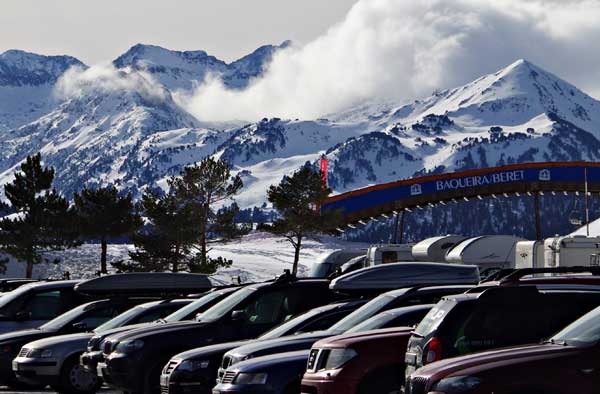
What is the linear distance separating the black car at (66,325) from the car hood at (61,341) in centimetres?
96

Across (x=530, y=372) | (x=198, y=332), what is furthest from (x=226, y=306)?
(x=530, y=372)

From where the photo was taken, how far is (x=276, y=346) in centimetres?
1430

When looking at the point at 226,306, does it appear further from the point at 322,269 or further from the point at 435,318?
the point at 322,269

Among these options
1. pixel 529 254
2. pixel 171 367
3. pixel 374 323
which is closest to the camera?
pixel 374 323

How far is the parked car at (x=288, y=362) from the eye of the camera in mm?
13531

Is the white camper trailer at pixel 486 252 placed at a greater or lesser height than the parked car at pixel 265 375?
greater

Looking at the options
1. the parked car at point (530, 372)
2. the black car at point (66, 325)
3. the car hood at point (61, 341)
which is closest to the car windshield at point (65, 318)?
the black car at point (66, 325)

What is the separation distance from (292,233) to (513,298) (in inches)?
2646

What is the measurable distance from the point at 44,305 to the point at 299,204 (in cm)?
5147

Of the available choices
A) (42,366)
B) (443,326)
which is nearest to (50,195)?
(42,366)

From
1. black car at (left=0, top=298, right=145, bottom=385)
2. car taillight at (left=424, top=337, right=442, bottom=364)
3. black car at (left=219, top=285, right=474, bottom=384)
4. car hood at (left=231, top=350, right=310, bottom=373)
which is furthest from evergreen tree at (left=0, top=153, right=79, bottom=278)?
car taillight at (left=424, top=337, right=442, bottom=364)

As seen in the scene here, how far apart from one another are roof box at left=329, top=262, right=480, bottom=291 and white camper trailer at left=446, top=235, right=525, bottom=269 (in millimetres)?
21043

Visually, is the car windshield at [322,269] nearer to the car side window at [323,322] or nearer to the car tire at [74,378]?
the car tire at [74,378]

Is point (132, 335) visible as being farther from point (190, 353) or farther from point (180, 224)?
point (180, 224)
